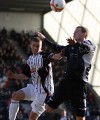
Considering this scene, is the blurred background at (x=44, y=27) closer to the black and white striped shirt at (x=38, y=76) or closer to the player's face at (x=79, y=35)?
the black and white striped shirt at (x=38, y=76)

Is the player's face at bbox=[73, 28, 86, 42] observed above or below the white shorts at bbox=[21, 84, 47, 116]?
above

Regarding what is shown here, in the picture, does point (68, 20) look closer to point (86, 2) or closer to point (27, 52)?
point (86, 2)

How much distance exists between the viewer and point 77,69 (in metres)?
9.52

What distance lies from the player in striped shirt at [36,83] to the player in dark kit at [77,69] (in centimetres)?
81

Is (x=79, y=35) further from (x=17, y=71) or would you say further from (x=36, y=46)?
(x=17, y=71)

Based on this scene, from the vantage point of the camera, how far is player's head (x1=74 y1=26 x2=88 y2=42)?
9443 millimetres

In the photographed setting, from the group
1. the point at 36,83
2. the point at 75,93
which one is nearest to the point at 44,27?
the point at 36,83

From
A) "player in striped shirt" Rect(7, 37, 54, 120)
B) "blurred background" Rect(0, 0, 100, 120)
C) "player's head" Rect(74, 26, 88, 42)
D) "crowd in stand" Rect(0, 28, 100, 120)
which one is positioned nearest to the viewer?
"player's head" Rect(74, 26, 88, 42)

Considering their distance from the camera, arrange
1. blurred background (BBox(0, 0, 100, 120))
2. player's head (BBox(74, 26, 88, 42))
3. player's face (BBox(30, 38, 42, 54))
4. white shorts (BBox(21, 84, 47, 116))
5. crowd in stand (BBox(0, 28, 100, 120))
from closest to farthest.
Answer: player's head (BBox(74, 26, 88, 42))
player's face (BBox(30, 38, 42, 54))
white shorts (BBox(21, 84, 47, 116))
crowd in stand (BBox(0, 28, 100, 120))
blurred background (BBox(0, 0, 100, 120))

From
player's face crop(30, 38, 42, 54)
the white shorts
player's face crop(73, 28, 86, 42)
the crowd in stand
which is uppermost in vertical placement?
player's face crop(73, 28, 86, 42)

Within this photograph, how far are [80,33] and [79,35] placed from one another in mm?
59

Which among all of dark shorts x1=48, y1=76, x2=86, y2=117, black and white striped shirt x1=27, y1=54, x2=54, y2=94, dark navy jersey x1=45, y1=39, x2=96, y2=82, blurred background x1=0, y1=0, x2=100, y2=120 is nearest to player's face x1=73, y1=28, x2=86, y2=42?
dark navy jersey x1=45, y1=39, x2=96, y2=82

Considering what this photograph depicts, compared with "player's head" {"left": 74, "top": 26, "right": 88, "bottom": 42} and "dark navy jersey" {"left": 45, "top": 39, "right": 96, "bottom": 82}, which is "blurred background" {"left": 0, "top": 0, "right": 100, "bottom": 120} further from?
"player's head" {"left": 74, "top": 26, "right": 88, "bottom": 42}

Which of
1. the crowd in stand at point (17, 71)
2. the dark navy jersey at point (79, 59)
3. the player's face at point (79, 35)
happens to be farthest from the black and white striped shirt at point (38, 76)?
the crowd in stand at point (17, 71)
